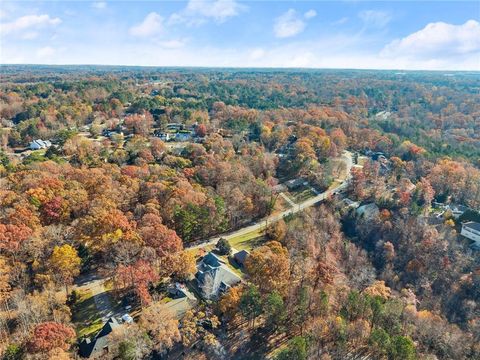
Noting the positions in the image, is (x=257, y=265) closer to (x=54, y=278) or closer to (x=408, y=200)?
(x=54, y=278)

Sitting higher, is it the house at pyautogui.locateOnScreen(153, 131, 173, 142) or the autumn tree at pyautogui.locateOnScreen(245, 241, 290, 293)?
the house at pyautogui.locateOnScreen(153, 131, 173, 142)

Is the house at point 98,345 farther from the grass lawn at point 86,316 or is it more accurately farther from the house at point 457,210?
the house at point 457,210

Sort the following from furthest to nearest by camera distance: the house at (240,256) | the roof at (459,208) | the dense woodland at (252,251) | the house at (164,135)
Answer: the house at (164,135), the roof at (459,208), the house at (240,256), the dense woodland at (252,251)

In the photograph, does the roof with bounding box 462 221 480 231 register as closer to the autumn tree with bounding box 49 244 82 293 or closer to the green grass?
the green grass

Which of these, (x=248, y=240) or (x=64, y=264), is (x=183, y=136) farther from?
(x=64, y=264)

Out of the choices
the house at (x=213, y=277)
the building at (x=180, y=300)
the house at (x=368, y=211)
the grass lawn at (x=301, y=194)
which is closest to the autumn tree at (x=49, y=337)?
the building at (x=180, y=300)

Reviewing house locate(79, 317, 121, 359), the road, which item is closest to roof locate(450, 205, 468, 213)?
the road
